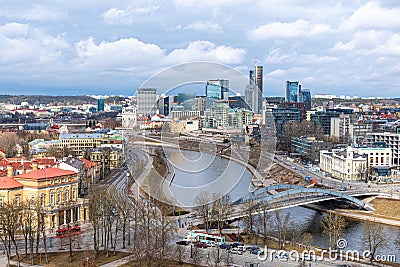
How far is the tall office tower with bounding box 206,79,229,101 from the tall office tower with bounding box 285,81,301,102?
49.3 meters

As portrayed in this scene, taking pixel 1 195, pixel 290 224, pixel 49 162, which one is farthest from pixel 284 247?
pixel 49 162

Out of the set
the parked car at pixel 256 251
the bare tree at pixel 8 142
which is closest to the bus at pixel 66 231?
the parked car at pixel 256 251

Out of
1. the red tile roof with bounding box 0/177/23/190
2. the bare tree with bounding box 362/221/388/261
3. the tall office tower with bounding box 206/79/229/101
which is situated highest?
the tall office tower with bounding box 206/79/229/101

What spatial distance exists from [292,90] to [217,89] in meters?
51.0

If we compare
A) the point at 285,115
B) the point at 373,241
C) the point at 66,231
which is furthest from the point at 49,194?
the point at 285,115

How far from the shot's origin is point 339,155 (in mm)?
18250

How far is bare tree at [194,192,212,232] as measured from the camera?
9.27 metres

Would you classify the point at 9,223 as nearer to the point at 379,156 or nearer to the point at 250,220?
the point at 250,220

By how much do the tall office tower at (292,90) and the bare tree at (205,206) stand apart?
46.9 meters

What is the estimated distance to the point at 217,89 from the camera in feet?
22.0

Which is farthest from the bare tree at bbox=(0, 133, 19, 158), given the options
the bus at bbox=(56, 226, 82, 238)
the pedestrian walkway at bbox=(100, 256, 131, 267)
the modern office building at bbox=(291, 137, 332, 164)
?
the pedestrian walkway at bbox=(100, 256, 131, 267)

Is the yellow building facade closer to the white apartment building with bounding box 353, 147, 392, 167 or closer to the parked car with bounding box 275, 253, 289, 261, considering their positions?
the parked car with bounding box 275, 253, 289, 261

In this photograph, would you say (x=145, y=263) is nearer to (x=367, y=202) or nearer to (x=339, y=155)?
(x=367, y=202)

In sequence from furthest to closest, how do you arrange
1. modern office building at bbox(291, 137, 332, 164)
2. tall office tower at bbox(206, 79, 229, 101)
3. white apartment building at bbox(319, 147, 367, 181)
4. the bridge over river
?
modern office building at bbox(291, 137, 332, 164)
white apartment building at bbox(319, 147, 367, 181)
the bridge over river
tall office tower at bbox(206, 79, 229, 101)
